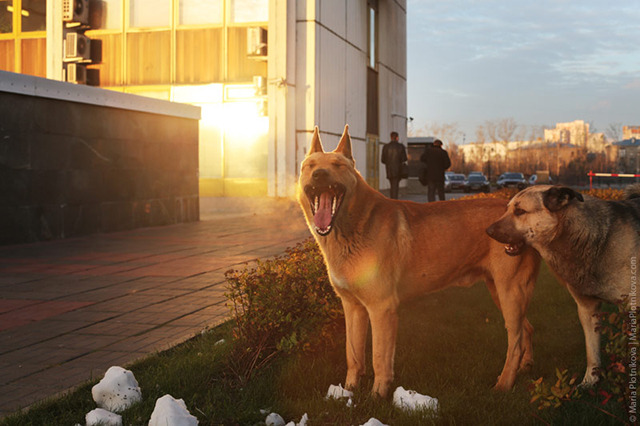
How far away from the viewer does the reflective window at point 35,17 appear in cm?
2673

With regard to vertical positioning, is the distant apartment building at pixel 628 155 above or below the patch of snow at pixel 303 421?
above

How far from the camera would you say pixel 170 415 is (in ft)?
11.3

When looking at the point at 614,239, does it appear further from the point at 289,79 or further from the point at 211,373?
the point at 289,79

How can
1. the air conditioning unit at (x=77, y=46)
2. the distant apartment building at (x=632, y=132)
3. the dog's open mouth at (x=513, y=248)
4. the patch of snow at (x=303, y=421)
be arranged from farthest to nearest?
the distant apartment building at (x=632, y=132)
the air conditioning unit at (x=77, y=46)
the dog's open mouth at (x=513, y=248)
the patch of snow at (x=303, y=421)

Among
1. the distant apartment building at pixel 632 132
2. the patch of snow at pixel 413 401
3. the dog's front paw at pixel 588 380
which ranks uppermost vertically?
the distant apartment building at pixel 632 132

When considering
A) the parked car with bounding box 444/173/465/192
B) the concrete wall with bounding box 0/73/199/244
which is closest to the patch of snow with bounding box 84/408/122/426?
the concrete wall with bounding box 0/73/199/244

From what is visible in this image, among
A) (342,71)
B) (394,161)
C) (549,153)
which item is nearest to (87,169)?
(394,161)

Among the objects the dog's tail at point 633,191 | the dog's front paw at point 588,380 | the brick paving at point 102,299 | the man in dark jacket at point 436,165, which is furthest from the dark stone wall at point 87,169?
the dog's front paw at point 588,380

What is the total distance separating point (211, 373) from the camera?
451cm

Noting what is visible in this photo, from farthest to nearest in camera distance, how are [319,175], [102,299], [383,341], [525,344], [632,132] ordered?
[632,132] < [102,299] < [525,344] < [383,341] < [319,175]

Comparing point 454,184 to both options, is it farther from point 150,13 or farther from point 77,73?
point 77,73

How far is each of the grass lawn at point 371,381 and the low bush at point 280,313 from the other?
107mm

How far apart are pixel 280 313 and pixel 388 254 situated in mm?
905

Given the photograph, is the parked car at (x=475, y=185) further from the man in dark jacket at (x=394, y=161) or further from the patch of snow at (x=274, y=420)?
the patch of snow at (x=274, y=420)
